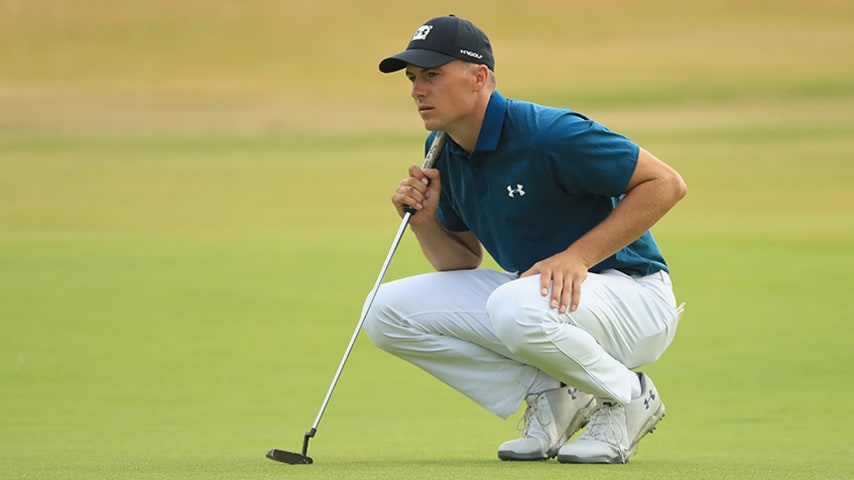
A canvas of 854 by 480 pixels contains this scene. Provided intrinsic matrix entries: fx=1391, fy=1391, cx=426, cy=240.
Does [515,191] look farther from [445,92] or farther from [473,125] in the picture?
[445,92]

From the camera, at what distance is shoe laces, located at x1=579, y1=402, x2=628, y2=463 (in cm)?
354

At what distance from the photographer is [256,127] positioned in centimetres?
3008

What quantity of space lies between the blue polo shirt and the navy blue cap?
151 millimetres

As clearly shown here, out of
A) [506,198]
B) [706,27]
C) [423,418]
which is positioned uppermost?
[706,27]

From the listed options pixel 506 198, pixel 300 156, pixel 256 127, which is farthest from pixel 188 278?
pixel 256 127

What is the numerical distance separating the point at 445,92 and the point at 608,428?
960 mm

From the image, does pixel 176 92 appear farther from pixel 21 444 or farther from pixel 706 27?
pixel 21 444

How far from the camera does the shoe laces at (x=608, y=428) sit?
354cm

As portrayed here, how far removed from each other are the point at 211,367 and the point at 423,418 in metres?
1.53

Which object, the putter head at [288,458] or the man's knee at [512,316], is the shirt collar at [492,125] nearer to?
the man's knee at [512,316]

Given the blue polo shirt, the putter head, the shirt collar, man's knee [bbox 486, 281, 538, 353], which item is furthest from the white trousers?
the putter head

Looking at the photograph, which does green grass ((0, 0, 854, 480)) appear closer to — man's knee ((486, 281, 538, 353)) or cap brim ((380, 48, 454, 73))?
man's knee ((486, 281, 538, 353))

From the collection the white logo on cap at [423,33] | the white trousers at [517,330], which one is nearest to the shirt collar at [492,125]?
the white logo on cap at [423,33]

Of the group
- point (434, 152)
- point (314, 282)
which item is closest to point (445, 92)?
point (434, 152)
